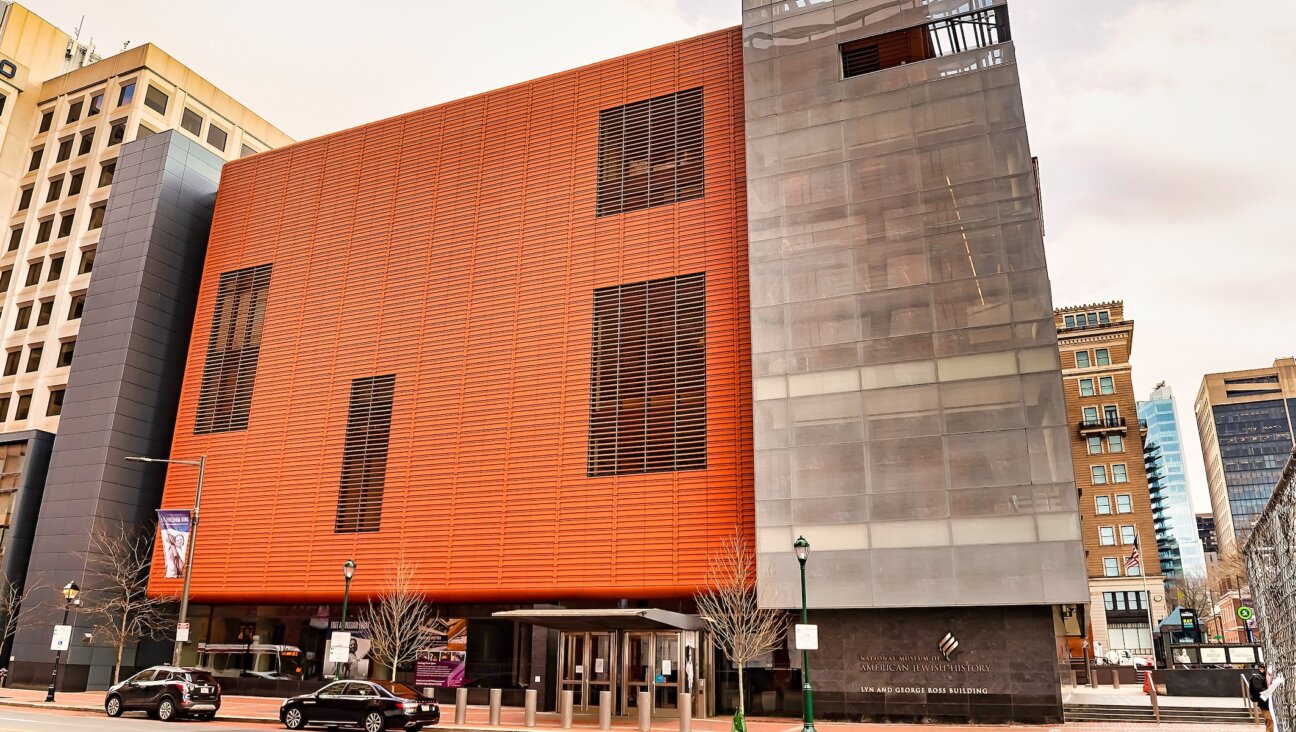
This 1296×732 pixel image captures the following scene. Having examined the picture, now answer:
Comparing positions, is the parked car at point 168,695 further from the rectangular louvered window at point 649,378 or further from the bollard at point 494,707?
the rectangular louvered window at point 649,378

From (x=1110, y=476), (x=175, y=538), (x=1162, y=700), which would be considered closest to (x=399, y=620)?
(x=175, y=538)

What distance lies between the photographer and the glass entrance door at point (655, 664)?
3047 cm

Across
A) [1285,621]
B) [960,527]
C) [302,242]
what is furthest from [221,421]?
[1285,621]

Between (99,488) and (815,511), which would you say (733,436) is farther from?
(99,488)

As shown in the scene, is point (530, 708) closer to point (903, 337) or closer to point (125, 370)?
point (903, 337)

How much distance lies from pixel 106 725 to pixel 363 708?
6.59 meters

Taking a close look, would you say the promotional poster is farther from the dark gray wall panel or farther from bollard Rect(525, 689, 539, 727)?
the dark gray wall panel

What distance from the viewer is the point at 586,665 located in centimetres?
3128

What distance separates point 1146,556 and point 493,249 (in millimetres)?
73330

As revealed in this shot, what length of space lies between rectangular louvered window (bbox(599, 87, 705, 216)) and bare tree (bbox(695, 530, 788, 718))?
15.6 m

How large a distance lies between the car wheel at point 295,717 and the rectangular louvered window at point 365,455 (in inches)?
542

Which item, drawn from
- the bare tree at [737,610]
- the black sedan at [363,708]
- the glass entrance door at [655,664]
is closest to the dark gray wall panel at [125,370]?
the black sedan at [363,708]

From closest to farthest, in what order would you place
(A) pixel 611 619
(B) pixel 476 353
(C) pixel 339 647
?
(C) pixel 339 647 < (A) pixel 611 619 < (B) pixel 476 353

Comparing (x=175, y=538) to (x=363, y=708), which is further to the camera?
(x=175, y=538)
